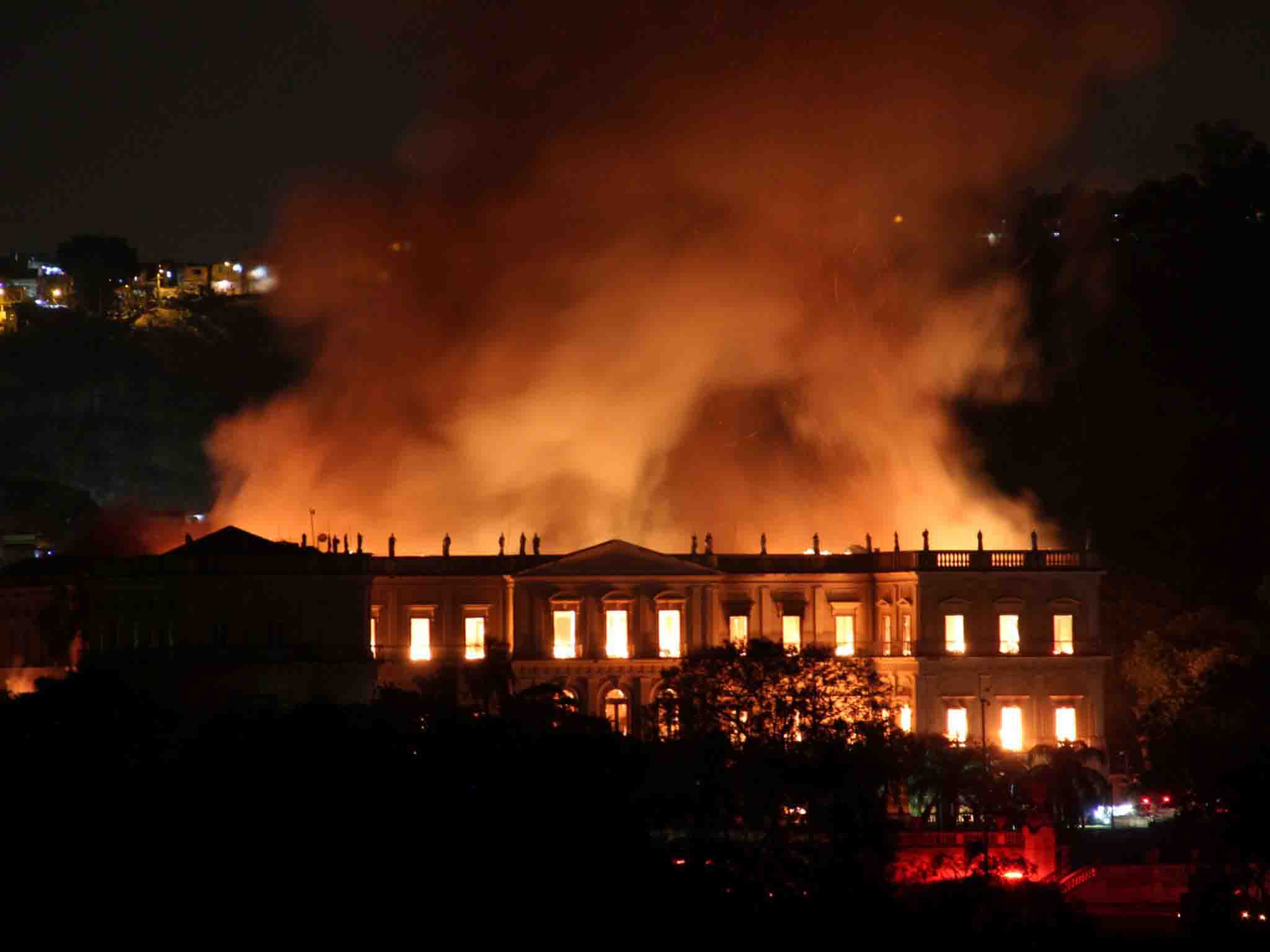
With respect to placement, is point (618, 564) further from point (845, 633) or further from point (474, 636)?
point (845, 633)

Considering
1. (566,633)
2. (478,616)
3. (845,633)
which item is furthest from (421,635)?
(845,633)

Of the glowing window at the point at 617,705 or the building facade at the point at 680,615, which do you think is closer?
the building facade at the point at 680,615

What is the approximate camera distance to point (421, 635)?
81500 millimetres

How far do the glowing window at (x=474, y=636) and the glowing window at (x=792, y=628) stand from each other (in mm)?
8479

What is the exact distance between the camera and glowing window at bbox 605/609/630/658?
81250 millimetres

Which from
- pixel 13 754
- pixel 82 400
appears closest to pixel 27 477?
pixel 82 400

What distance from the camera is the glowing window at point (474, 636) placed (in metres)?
81.2

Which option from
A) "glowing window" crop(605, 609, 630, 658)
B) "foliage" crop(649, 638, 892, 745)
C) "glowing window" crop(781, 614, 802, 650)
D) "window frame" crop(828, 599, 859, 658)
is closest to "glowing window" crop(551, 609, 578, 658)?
"glowing window" crop(605, 609, 630, 658)

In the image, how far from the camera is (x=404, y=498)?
91.2 m

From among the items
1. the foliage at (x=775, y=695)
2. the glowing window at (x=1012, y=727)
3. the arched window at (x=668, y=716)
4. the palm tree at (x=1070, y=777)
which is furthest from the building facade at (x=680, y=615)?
the arched window at (x=668, y=716)

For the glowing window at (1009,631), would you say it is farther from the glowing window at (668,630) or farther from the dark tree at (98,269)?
the dark tree at (98,269)

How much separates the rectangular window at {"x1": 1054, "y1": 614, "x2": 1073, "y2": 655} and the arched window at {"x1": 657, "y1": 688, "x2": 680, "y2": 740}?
1393 cm

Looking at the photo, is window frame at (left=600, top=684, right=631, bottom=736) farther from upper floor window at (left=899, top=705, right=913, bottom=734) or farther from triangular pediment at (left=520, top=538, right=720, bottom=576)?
upper floor window at (left=899, top=705, right=913, bottom=734)

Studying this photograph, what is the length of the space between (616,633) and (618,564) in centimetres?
196
